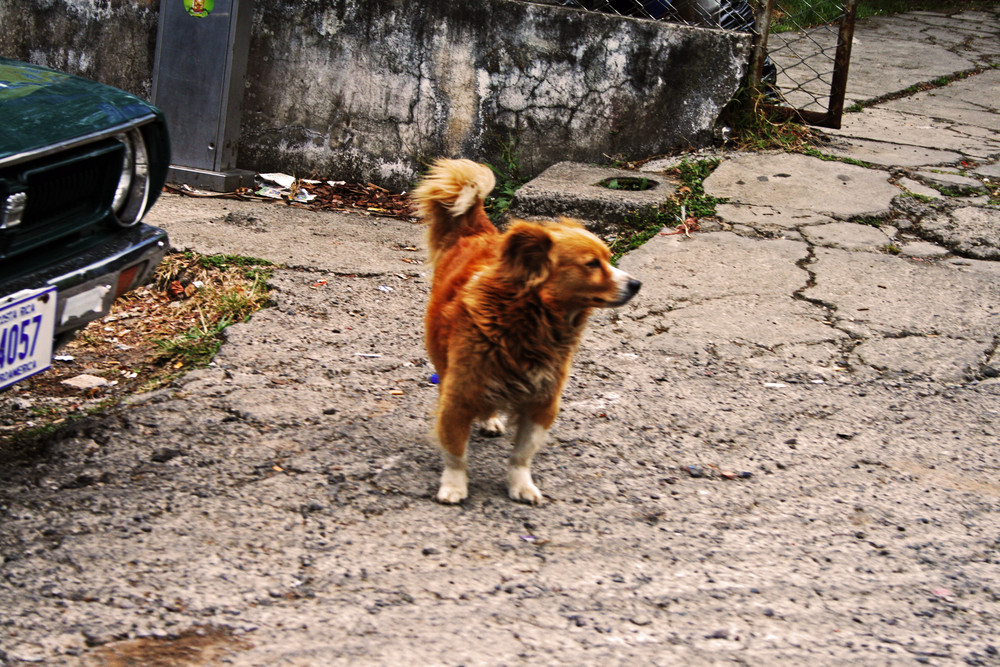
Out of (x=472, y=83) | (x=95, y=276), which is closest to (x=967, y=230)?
(x=472, y=83)

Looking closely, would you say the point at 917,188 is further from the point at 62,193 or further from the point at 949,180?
the point at 62,193

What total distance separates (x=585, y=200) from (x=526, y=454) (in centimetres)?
260

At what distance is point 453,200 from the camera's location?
3.08 meters

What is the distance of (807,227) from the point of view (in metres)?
5.05

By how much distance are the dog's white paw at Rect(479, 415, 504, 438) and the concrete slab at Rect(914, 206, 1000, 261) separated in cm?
299

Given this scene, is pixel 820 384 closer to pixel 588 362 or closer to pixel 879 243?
pixel 588 362

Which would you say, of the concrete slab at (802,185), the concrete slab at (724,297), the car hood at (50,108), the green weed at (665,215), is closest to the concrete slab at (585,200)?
the green weed at (665,215)

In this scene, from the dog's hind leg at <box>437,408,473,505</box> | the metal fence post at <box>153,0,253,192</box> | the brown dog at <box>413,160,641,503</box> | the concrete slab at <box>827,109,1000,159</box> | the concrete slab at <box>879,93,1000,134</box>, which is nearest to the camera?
the brown dog at <box>413,160,641,503</box>

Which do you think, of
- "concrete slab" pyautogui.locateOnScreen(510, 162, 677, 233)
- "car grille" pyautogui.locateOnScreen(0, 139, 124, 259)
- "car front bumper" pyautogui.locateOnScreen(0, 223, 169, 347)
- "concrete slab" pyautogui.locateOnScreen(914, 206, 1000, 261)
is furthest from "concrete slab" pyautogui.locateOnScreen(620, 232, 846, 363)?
"car grille" pyautogui.locateOnScreen(0, 139, 124, 259)

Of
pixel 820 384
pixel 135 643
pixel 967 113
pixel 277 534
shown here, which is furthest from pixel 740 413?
pixel 967 113

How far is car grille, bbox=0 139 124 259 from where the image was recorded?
2467 mm

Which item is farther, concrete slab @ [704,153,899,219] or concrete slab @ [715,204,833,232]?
concrete slab @ [704,153,899,219]

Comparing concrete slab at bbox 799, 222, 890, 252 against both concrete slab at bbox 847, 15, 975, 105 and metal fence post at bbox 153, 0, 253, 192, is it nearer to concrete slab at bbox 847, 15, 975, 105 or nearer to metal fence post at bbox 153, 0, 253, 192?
concrete slab at bbox 847, 15, 975, 105

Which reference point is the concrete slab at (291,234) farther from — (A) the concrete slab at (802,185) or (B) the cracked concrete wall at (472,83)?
(A) the concrete slab at (802,185)
